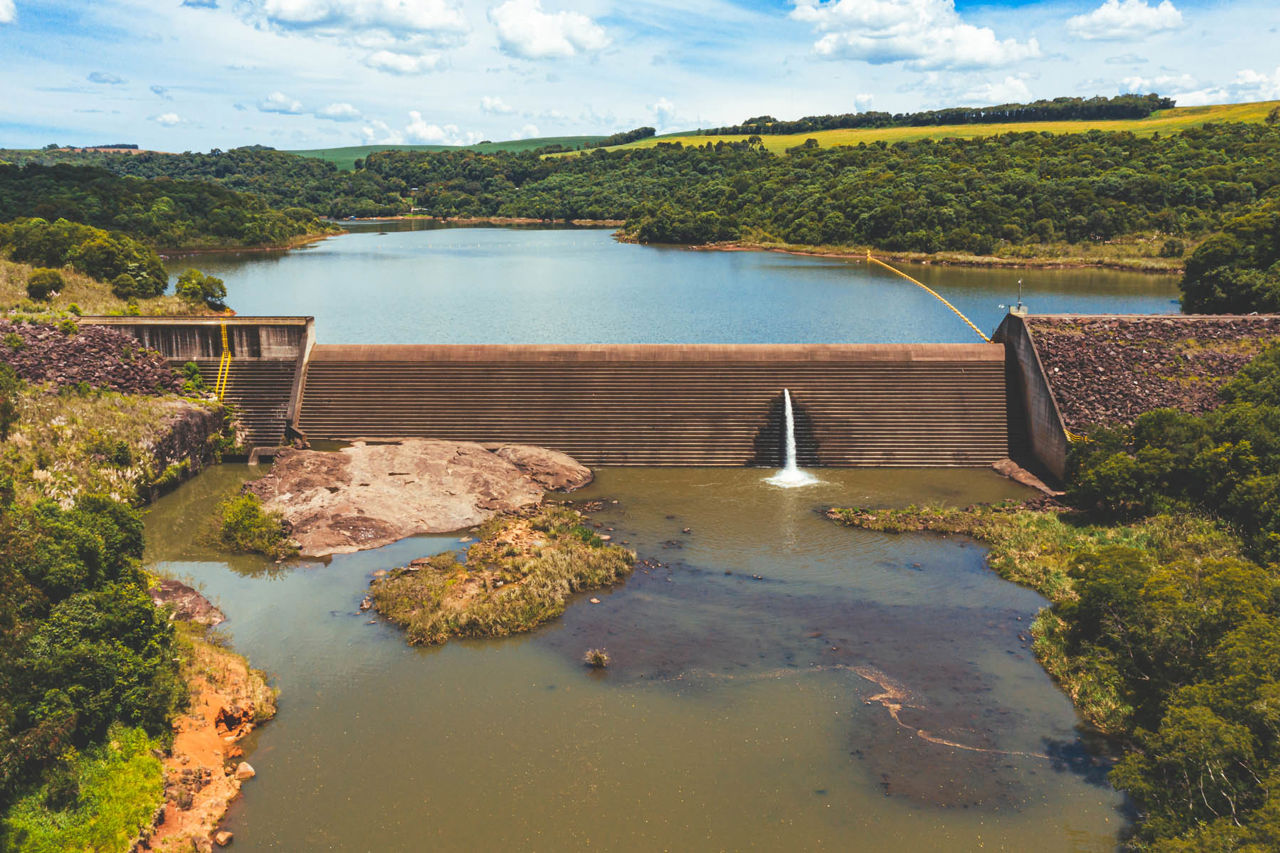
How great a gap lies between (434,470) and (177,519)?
8.41 m

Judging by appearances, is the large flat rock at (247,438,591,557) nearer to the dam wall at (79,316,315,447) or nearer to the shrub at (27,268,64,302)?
the dam wall at (79,316,315,447)

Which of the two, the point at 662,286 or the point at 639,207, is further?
the point at 639,207

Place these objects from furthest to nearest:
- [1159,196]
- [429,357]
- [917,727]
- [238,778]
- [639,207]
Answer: [639,207]
[1159,196]
[429,357]
[917,727]
[238,778]

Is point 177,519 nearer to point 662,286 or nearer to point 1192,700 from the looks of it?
point 1192,700

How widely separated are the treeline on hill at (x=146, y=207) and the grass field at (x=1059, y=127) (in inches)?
3626

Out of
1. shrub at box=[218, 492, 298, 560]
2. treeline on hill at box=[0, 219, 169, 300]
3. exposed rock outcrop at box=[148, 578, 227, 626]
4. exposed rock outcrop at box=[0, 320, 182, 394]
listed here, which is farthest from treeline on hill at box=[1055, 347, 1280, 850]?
treeline on hill at box=[0, 219, 169, 300]

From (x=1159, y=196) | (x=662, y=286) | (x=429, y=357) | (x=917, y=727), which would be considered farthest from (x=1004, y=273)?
(x=917, y=727)

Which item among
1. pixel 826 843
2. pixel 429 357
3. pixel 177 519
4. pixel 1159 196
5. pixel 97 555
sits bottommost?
pixel 826 843

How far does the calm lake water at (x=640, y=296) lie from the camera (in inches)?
2045

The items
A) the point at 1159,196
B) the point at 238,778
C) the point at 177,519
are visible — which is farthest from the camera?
the point at 1159,196

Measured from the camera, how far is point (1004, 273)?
262 ft

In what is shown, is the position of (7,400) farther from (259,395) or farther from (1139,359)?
(1139,359)

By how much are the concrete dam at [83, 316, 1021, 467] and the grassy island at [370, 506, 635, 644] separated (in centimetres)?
852

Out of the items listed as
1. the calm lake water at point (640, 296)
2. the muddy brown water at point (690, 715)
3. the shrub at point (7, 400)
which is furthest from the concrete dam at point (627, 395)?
the calm lake water at point (640, 296)
